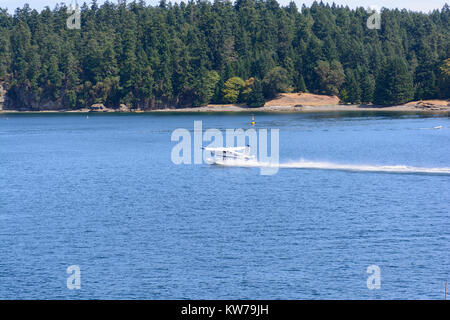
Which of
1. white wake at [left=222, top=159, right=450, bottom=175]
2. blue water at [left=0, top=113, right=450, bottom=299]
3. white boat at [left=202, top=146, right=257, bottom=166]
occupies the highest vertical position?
white boat at [left=202, top=146, right=257, bottom=166]

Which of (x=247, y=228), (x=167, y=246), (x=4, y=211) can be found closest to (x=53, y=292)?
(x=167, y=246)

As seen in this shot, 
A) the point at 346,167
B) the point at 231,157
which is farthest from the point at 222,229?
the point at 231,157

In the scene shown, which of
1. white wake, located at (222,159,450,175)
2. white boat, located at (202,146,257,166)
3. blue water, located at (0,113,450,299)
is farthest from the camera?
white boat, located at (202,146,257,166)

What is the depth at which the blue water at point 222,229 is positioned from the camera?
35562 mm

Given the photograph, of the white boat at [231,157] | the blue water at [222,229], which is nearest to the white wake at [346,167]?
the white boat at [231,157]

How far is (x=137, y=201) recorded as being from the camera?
198ft

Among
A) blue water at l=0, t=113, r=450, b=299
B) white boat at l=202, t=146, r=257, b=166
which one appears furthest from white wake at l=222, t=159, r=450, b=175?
blue water at l=0, t=113, r=450, b=299

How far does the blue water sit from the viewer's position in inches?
1400

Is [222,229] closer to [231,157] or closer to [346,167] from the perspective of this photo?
[346,167]

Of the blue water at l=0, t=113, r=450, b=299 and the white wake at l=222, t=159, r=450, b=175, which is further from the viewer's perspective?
the white wake at l=222, t=159, r=450, b=175

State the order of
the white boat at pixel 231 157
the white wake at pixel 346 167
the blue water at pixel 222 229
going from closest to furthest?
the blue water at pixel 222 229 < the white wake at pixel 346 167 < the white boat at pixel 231 157

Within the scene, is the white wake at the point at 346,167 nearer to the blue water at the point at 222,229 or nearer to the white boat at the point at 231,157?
the white boat at the point at 231,157

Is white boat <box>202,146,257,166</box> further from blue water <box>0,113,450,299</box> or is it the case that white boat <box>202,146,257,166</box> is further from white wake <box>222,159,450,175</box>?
blue water <box>0,113,450,299</box>
